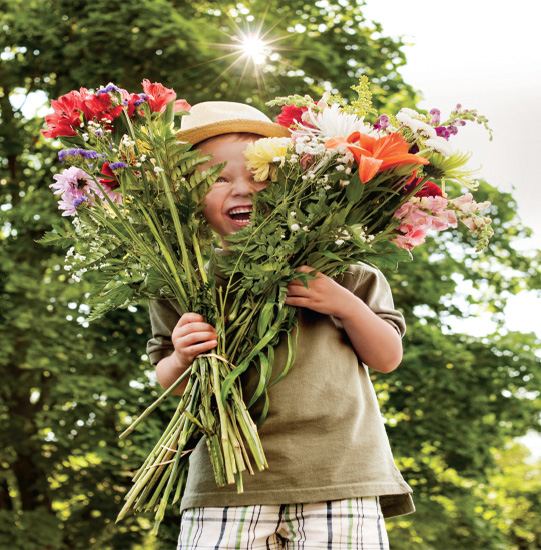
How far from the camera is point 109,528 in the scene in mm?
5227

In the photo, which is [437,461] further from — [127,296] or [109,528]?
[127,296]

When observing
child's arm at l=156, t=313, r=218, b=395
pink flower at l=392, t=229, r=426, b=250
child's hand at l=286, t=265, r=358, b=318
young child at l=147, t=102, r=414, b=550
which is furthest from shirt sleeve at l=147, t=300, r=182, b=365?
pink flower at l=392, t=229, r=426, b=250

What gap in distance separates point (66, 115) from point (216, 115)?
50cm

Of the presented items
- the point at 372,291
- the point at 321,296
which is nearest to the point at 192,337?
the point at 321,296

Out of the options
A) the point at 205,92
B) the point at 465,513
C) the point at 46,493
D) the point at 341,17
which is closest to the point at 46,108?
the point at 205,92

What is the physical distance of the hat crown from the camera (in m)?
1.94

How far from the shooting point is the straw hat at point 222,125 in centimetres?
192

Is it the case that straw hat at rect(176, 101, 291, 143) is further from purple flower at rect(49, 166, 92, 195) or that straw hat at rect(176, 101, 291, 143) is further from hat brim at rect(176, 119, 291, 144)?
purple flower at rect(49, 166, 92, 195)

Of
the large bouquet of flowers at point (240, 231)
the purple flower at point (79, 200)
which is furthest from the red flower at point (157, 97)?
the purple flower at point (79, 200)

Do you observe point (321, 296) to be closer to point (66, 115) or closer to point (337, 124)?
point (337, 124)

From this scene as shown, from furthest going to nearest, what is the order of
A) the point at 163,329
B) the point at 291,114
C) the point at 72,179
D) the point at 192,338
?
the point at 163,329
the point at 291,114
the point at 72,179
the point at 192,338

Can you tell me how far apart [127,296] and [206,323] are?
237 mm

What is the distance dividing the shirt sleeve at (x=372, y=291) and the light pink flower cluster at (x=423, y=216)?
0.90 feet

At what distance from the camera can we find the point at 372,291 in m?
1.84
